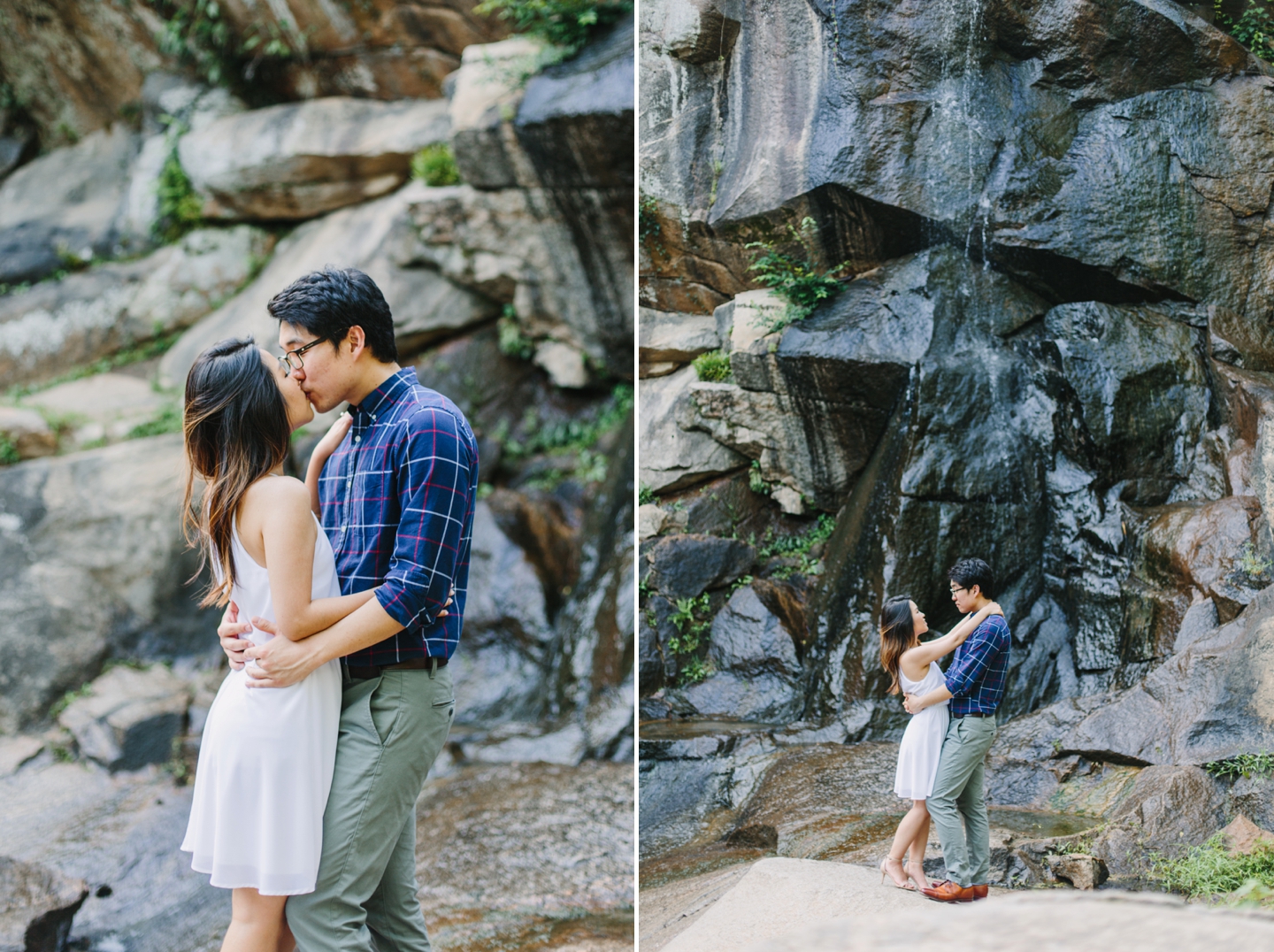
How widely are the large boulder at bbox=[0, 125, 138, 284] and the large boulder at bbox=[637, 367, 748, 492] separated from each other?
307 inches

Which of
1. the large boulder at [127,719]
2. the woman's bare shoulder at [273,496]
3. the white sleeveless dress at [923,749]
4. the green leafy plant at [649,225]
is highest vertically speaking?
the green leafy plant at [649,225]

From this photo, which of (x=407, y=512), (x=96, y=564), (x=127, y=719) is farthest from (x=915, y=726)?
(x=96, y=564)

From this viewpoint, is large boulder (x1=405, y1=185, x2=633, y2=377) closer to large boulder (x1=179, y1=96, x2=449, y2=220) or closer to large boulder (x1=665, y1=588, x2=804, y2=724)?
large boulder (x1=179, y1=96, x2=449, y2=220)

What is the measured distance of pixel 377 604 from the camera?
1832 mm

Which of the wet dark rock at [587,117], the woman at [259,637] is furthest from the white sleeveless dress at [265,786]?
the wet dark rock at [587,117]

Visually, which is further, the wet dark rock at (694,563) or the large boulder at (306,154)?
the large boulder at (306,154)

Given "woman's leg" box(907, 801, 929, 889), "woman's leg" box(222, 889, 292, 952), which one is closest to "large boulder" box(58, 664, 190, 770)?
"woman's leg" box(222, 889, 292, 952)

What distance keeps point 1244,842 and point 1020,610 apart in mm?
884

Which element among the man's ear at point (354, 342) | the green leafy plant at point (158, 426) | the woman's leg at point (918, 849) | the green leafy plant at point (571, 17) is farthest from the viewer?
the green leafy plant at point (158, 426)

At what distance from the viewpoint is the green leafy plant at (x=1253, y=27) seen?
10.6 feet

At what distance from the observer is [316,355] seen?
2002 millimetres

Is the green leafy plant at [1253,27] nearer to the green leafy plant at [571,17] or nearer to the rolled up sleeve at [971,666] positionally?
the rolled up sleeve at [971,666]

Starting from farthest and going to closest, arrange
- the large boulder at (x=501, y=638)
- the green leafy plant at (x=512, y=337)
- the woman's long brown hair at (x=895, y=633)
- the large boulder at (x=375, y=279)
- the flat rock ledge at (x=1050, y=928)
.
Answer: the green leafy plant at (x=512, y=337) < the large boulder at (x=375, y=279) < the large boulder at (x=501, y=638) < the woman's long brown hair at (x=895, y=633) < the flat rock ledge at (x=1050, y=928)

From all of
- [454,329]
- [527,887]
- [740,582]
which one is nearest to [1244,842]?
[740,582]
